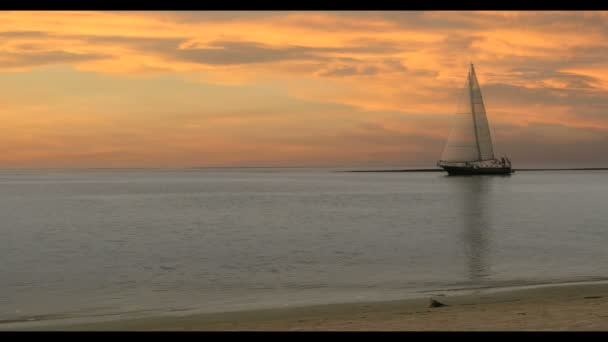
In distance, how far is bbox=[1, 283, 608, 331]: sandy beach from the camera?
12.0 metres

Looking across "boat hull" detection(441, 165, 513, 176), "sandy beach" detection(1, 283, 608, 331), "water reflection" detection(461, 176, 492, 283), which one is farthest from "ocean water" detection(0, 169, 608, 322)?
"boat hull" detection(441, 165, 513, 176)

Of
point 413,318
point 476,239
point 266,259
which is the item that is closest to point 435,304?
point 413,318

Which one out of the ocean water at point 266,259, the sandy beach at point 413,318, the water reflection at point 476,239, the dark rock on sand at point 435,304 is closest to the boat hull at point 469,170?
the water reflection at point 476,239

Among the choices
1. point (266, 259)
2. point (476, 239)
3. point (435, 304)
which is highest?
point (435, 304)

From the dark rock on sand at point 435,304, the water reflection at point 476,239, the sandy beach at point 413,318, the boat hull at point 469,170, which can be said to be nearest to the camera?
the sandy beach at point 413,318

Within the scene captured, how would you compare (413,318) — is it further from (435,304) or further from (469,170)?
(469,170)

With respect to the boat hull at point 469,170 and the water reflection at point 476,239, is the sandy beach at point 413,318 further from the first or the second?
the boat hull at point 469,170

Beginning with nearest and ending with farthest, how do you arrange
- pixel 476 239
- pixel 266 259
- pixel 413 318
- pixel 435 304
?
pixel 413 318 → pixel 435 304 → pixel 266 259 → pixel 476 239

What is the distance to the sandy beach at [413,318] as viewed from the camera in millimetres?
11961

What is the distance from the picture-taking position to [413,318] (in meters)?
13.2

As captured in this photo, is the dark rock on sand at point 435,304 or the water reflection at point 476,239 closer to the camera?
the dark rock on sand at point 435,304

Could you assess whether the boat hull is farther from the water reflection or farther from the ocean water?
the ocean water

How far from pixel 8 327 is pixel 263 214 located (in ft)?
165
